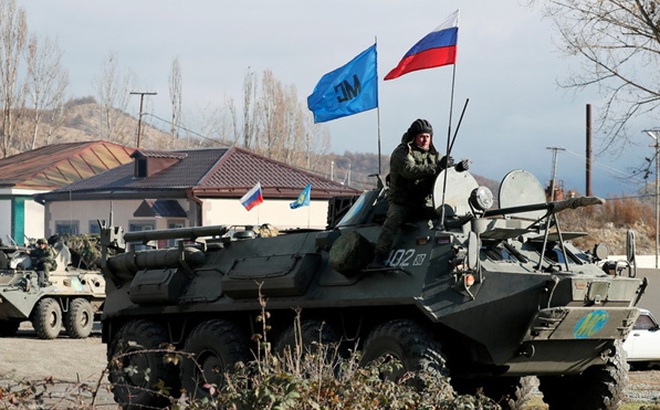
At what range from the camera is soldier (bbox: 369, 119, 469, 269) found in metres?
12.6

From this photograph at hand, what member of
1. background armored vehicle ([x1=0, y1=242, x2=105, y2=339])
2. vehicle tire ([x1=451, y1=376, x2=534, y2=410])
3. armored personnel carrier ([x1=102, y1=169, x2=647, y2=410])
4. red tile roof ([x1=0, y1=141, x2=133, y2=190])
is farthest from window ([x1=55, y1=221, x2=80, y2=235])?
vehicle tire ([x1=451, y1=376, x2=534, y2=410])

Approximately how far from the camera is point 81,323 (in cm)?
2778

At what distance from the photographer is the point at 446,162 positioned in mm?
12578

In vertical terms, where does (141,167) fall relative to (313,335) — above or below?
above

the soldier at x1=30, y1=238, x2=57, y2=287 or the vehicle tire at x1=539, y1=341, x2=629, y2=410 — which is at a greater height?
the soldier at x1=30, y1=238, x2=57, y2=287

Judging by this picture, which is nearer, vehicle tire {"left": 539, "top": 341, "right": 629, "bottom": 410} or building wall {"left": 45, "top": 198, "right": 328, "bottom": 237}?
vehicle tire {"left": 539, "top": 341, "right": 629, "bottom": 410}

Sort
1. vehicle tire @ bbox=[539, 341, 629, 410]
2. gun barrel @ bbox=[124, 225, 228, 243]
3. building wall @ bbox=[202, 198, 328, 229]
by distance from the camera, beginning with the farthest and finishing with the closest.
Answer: building wall @ bbox=[202, 198, 328, 229] < gun barrel @ bbox=[124, 225, 228, 243] < vehicle tire @ bbox=[539, 341, 629, 410]

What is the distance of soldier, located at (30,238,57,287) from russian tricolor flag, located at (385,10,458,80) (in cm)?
1444

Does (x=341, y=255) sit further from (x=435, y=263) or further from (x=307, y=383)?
(x=307, y=383)

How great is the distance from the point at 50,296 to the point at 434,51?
599 inches

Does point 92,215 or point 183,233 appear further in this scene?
point 92,215

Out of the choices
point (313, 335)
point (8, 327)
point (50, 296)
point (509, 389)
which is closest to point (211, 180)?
point (8, 327)

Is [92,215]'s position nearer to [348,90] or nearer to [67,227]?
[67,227]

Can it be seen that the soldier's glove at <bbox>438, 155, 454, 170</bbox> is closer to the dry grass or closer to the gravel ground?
the gravel ground
